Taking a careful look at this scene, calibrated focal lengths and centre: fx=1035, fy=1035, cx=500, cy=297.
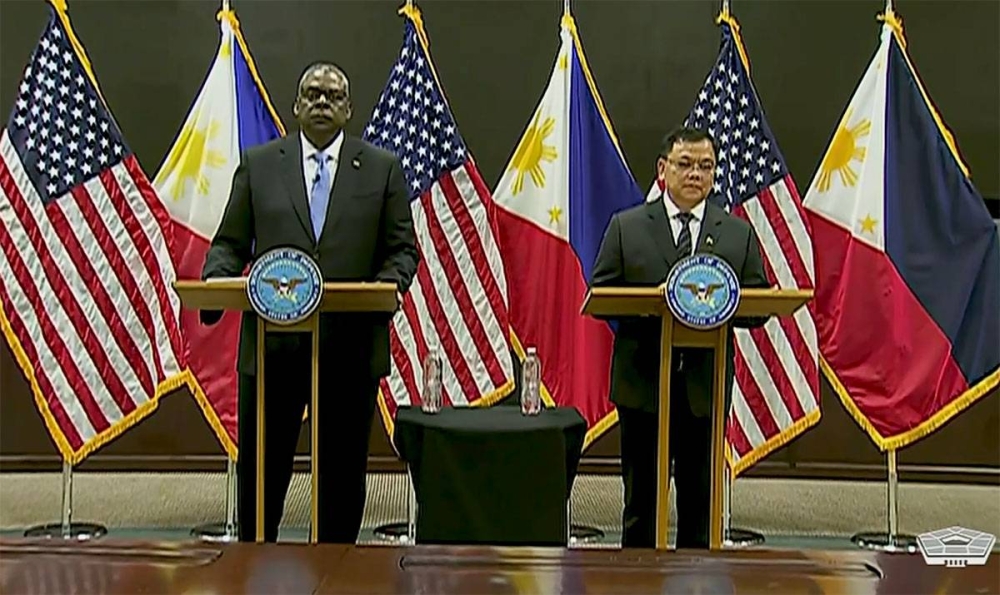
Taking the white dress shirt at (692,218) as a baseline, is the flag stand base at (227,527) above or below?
below

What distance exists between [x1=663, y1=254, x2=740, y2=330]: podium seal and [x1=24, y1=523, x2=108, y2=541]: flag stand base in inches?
92.5

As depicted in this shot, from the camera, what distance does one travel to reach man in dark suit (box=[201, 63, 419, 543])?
270 cm

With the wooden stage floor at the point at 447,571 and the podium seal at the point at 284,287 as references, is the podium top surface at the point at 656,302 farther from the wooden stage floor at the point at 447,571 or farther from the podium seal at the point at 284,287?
the wooden stage floor at the point at 447,571

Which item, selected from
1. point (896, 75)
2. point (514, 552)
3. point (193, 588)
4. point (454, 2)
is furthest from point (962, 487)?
point (193, 588)

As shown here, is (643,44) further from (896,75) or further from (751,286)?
(751,286)

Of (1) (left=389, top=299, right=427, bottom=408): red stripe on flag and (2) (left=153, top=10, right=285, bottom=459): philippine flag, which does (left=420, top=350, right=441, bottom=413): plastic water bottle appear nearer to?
(1) (left=389, top=299, right=427, bottom=408): red stripe on flag

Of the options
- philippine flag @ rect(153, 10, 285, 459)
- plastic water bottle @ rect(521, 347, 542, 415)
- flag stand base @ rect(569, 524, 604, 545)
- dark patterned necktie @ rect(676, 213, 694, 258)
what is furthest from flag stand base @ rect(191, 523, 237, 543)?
dark patterned necktie @ rect(676, 213, 694, 258)

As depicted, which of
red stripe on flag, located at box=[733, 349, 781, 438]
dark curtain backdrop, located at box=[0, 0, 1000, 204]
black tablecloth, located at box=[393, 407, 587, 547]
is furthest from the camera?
dark curtain backdrop, located at box=[0, 0, 1000, 204]

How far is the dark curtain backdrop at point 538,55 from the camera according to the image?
4785 millimetres

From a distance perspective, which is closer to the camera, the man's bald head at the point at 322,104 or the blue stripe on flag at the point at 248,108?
the man's bald head at the point at 322,104

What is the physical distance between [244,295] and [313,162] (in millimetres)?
519

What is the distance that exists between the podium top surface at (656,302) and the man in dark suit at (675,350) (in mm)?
284

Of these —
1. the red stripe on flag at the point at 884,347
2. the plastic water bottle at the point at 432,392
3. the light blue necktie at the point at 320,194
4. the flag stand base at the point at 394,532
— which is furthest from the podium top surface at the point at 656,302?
the flag stand base at the point at 394,532

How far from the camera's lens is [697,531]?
278 centimetres
